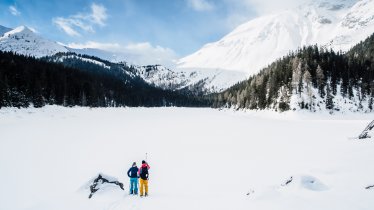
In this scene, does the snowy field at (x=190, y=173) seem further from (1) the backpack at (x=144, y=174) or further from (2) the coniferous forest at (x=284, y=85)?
(2) the coniferous forest at (x=284, y=85)

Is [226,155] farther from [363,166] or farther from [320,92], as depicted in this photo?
[320,92]

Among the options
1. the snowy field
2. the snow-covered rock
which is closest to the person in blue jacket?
the snowy field

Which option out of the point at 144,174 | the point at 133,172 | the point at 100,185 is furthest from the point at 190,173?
the point at 100,185

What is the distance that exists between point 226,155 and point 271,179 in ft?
31.6

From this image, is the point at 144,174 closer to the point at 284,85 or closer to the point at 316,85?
the point at 284,85

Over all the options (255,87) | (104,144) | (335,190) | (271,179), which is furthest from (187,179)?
(255,87)

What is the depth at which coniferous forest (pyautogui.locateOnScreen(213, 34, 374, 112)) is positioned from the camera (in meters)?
96.4

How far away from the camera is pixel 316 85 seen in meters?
104

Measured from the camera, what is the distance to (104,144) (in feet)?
114

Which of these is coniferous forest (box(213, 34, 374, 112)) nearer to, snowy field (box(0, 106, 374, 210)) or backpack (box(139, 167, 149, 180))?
snowy field (box(0, 106, 374, 210))

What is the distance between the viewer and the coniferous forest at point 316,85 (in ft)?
316

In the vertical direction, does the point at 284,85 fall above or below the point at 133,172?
above

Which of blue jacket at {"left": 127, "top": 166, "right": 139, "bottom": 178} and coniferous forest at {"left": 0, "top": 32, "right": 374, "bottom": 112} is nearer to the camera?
blue jacket at {"left": 127, "top": 166, "right": 139, "bottom": 178}

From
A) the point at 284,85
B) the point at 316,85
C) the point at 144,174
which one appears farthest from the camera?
the point at 284,85
